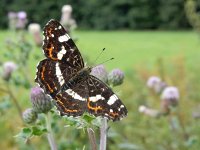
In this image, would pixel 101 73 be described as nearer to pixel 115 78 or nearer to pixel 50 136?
pixel 115 78

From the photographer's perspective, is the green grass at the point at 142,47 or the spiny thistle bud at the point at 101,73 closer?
the spiny thistle bud at the point at 101,73

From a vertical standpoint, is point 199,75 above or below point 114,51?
below

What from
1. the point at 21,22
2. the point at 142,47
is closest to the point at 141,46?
the point at 142,47

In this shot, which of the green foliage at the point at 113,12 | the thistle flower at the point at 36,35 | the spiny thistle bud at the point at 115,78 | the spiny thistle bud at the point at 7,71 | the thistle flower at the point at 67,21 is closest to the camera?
the spiny thistle bud at the point at 115,78

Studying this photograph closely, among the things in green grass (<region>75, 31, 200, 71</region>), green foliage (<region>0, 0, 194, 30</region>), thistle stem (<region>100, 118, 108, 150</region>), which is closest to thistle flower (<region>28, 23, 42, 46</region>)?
thistle stem (<region>100, 118, 108, 150</region>)

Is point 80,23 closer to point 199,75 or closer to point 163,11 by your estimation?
point 163,11

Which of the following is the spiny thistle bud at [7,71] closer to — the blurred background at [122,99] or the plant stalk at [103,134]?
the blurred background at [122,99]

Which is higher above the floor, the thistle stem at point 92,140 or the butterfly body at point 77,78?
the butterfly body at point 77,78

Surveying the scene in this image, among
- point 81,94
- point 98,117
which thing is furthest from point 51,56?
point 98,117

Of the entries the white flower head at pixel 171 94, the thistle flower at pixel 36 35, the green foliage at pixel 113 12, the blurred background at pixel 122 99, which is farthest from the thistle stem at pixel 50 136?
the green foliage at pixel 113 12
